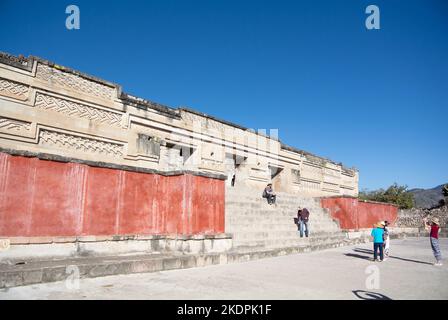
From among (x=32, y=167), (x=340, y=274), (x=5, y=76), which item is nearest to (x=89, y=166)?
(x=32, y=167)

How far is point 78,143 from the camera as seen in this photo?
32.0ft

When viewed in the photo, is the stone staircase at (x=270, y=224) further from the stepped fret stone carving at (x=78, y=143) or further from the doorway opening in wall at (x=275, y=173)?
the stepped fret stone carving at (x=78, y=143)

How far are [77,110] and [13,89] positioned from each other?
5.63 ft

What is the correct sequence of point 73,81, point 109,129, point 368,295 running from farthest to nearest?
point 109,129
point 73,81
point 368,295

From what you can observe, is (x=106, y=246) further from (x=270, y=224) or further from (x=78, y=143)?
(x=270, y=224)

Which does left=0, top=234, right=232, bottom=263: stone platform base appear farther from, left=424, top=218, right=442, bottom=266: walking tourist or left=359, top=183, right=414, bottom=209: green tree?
left=359, top=183, right=414, bottom=209: green tree

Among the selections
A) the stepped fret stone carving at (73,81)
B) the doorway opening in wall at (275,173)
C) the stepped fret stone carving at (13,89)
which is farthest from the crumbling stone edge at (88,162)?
the doorway opening in wall at (275,173)

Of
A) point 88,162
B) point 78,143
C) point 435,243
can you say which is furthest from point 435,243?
point 78,143

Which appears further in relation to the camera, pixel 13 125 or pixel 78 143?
pixel 78 143

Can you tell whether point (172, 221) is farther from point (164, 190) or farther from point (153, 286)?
point (153, 286)

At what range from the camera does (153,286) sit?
5086mm

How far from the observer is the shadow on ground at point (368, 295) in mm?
4539
